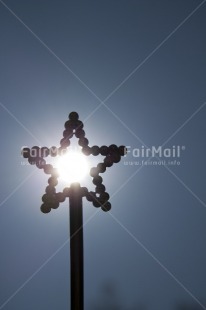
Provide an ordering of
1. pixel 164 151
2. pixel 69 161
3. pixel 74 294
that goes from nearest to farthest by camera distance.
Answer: pixel 74 294 → pixel 69 161 → pixel 164 151

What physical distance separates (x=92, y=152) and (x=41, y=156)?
586 millimetres

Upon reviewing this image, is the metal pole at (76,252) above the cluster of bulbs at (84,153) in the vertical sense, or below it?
below

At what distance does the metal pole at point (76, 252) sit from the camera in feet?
12.4

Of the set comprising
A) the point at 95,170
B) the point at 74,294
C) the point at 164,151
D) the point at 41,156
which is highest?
the point at 164,151

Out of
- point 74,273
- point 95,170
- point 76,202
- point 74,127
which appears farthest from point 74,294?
point 74,127

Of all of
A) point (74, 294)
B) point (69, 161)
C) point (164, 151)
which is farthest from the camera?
point (164, 151)

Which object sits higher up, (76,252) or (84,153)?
(84,153)

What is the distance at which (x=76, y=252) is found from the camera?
3.80 m

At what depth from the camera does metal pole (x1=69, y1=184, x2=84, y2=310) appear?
12.4 ft

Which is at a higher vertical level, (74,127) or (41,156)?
(74,127)

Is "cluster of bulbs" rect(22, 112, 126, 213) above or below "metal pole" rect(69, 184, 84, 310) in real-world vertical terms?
above

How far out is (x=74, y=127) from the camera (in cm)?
388

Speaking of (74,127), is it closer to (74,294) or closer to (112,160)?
(112,160)

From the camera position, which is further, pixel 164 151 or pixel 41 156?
pixel 164 151
